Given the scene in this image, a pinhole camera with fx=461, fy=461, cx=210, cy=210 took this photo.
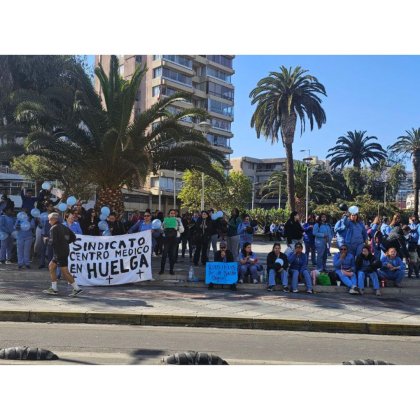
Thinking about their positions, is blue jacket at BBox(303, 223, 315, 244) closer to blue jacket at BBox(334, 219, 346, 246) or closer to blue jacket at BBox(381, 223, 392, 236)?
blue jacket at BBox(334, 219, 346, 246)

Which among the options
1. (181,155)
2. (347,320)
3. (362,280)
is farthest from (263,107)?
(347,320)

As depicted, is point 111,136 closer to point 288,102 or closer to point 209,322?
point 209,322

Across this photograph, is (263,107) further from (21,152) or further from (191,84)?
(191,84)

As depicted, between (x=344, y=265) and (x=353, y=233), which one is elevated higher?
(x=353, y=233)

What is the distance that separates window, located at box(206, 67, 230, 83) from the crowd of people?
54794 millimetres

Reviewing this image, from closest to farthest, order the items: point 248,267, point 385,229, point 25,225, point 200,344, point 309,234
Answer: point 200,344 → point 248,267 → point 25,225 → point 385,229 → point 309,234

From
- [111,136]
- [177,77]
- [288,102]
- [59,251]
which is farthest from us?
[177,77]

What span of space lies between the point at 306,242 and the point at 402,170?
42.3 m

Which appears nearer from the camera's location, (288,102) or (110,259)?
(110,259)

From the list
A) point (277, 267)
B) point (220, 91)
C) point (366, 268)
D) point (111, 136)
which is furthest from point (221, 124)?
point (366, 268)

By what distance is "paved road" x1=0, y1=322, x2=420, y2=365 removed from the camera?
18.3 ft

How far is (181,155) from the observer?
50.5 ft

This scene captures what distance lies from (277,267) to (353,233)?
2210mm

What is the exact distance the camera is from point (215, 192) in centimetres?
4181
